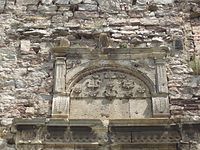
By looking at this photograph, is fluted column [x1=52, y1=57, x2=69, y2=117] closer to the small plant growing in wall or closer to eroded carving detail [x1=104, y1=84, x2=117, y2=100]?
eroded carving detail [x1=104, y1=84, x2=117, y2=100]

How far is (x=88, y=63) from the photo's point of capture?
6.65 metres

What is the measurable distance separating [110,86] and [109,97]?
179 millimetres

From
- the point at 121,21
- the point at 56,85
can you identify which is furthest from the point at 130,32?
the point at 56,85

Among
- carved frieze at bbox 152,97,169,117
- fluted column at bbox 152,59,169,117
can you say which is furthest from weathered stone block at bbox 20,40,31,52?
carved frieze at bbox 152,97,169,117

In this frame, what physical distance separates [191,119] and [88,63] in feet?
5.32

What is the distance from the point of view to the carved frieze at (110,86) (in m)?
6.36

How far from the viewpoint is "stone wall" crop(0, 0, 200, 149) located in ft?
21.0

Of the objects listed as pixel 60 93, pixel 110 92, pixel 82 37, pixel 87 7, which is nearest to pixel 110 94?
pixel 110 92

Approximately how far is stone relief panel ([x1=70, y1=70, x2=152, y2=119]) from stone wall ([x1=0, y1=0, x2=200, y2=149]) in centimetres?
37

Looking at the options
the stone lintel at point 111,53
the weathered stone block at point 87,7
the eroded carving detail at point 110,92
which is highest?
the weathered stone block at point 87,7

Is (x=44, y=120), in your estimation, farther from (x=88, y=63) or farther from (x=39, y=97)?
(x=88, y=63)

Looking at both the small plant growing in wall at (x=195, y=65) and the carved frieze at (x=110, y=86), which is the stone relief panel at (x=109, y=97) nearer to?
the carved frieze at (x=110, y=86)

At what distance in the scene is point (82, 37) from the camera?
7.16 m

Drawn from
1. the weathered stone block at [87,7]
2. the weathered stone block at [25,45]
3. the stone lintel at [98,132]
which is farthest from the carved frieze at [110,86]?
the weathered stone block at [87,7]
